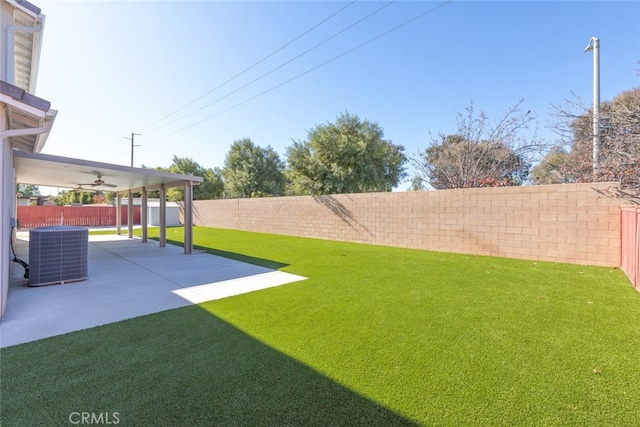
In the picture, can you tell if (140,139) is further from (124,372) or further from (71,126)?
(124,372)

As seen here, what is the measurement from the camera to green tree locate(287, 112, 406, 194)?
1661 cm

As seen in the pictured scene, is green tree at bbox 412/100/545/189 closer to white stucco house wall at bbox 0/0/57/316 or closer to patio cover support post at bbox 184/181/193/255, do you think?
patio cover support post at bbox 184/181/193/255

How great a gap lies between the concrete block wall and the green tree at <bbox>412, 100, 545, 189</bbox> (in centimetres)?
412

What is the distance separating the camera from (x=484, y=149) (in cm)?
1295

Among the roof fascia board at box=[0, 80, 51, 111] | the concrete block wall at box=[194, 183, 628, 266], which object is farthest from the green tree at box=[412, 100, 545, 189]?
the roof fascia board at box=[0, 80, 51, 111]

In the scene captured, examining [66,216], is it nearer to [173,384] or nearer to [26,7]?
[26,7]

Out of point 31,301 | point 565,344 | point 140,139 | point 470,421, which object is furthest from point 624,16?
point 140,139

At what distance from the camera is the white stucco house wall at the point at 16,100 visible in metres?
3.38

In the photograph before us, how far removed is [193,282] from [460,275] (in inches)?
218

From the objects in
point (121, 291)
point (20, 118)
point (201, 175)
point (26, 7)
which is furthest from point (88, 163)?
point (201, 175)

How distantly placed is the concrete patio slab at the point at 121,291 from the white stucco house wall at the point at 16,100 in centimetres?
45

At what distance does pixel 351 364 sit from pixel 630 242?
6217 mm

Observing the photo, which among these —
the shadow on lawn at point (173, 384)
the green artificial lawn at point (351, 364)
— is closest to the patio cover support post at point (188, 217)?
the green artificial lawn at point (351, 364)

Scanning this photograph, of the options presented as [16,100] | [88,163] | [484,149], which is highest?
[484,149]
